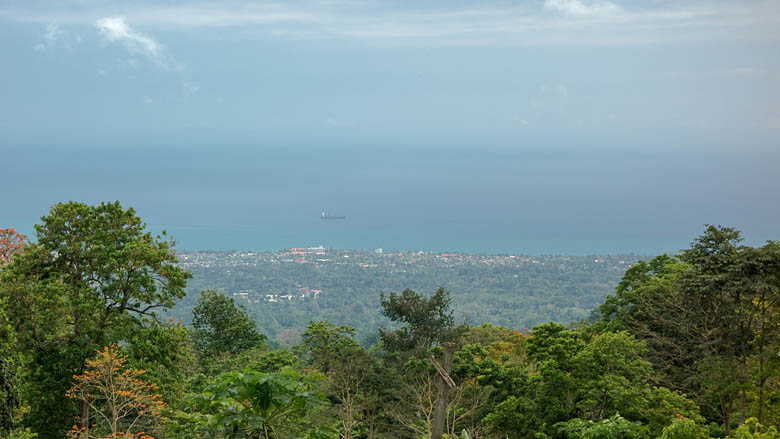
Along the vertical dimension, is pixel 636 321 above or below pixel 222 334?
above

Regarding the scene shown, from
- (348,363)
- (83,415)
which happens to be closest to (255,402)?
(83,415)

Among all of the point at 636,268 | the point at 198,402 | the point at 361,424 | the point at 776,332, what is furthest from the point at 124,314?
the point at 636,268

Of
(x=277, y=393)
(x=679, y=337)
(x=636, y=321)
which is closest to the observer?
(x=277, y=393)

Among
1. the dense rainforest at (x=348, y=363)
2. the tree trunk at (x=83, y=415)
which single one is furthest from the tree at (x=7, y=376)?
the tree trunk at (x=83, y=415)

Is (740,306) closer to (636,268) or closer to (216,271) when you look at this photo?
(636,268)

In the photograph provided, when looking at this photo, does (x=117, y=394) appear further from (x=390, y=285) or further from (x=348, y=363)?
(x=390, y=285)

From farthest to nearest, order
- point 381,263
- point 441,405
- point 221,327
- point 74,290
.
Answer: point 381,263, point 221,327, point 74,290, point 441,405
